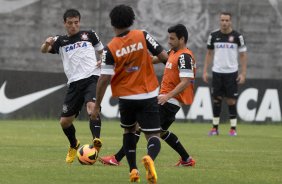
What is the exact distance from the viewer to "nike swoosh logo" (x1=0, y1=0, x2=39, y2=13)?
25891mm

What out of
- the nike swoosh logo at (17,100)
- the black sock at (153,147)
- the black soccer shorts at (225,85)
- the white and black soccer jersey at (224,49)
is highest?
the black sock at (153,147)

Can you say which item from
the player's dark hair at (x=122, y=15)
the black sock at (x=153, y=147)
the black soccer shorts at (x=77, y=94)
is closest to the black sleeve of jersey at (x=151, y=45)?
the player's dark hair at (x=122, y=15)

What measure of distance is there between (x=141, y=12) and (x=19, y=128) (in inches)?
275

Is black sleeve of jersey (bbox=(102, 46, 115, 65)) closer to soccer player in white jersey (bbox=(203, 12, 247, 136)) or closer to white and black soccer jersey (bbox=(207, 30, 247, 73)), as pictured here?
soccer player in white jersey (bbox=(203, 12, 247, 136))

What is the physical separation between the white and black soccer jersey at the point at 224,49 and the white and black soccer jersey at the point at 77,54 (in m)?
7.09

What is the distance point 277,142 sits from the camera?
17.9m

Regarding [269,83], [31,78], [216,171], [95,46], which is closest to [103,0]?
[31,78]

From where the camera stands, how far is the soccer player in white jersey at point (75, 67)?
13.2 m

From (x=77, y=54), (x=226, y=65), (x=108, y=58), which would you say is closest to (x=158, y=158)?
(x=77, y=54)

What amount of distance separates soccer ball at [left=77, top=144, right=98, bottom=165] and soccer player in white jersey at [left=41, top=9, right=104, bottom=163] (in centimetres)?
54

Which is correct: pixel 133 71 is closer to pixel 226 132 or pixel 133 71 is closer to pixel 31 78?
pixel 226 132

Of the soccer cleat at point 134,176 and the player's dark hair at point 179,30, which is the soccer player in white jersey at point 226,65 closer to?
the player's dark hair at point 179,30

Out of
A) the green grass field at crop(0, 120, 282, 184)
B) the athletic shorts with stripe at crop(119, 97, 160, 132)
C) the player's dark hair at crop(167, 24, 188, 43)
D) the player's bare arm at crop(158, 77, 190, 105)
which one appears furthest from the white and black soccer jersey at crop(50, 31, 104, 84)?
the athletic shorts with stripe at crop(119, 97, 160, 132)

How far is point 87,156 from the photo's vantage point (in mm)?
12250
